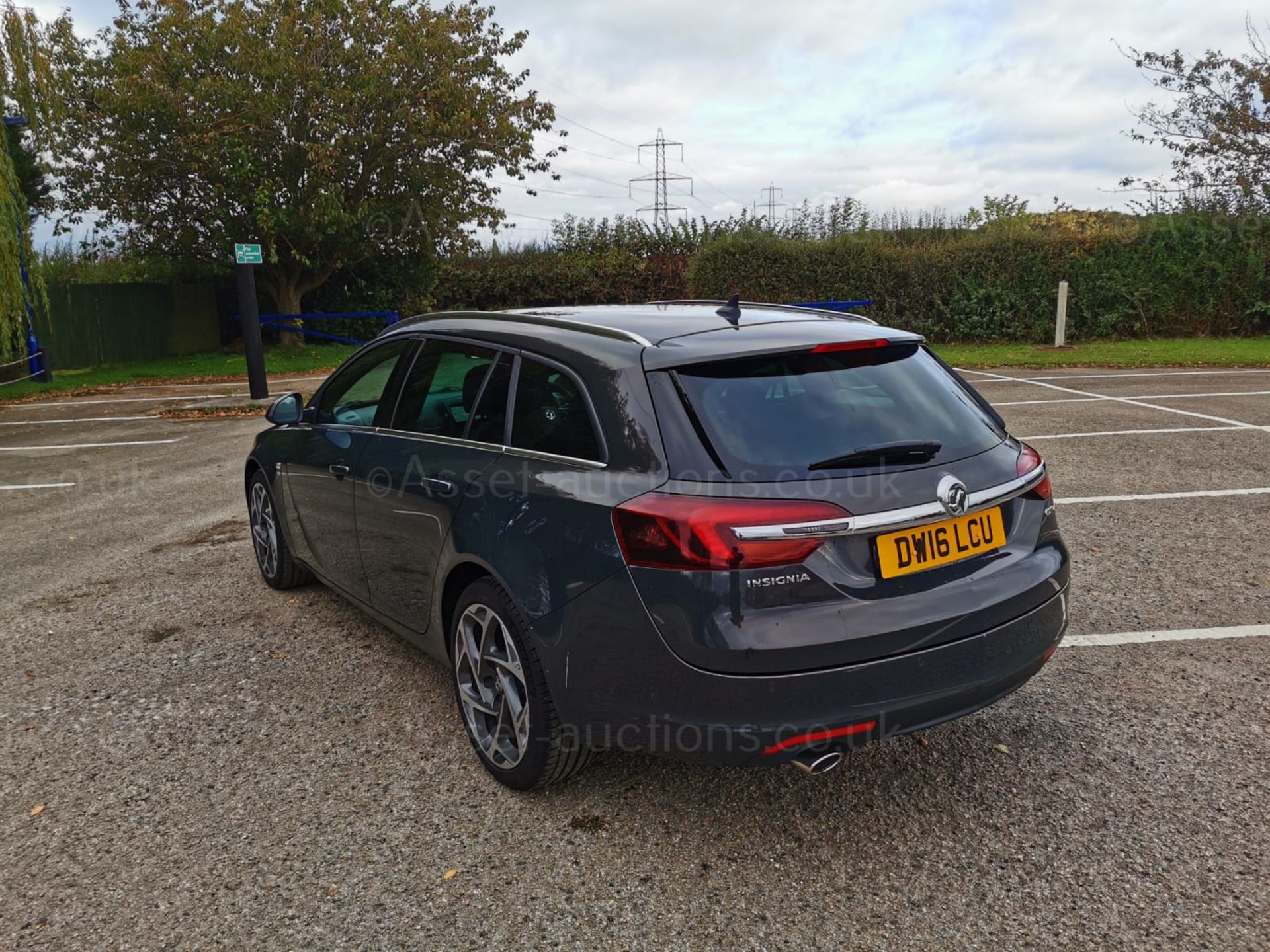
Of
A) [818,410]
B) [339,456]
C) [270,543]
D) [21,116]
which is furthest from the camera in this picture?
[21,116]

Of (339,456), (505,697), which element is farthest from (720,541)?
(339,456)

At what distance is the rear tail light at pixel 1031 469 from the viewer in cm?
310

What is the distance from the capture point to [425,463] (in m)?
3.60

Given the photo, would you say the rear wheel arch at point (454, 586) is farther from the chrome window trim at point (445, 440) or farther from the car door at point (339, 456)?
the car door at point (339, 456)

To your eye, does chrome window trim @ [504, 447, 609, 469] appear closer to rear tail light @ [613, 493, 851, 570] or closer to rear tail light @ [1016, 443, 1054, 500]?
rear tail light @ [613, 493, 851, 570]

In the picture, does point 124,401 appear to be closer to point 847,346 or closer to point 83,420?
point 83,420

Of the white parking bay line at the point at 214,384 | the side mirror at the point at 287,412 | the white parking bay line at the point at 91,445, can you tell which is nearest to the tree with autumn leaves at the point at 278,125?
the white parking bay line at the point at 214,384

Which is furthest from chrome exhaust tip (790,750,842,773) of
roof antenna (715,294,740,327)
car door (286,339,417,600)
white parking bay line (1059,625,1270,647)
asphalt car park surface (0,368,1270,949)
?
car door (286,339,417,600)

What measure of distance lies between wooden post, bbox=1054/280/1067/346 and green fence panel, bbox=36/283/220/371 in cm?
2060

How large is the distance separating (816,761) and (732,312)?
165 cm

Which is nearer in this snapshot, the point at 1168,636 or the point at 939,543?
the point at 939,543

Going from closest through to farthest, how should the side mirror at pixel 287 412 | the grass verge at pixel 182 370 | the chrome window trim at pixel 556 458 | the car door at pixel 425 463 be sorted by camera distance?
the chrome window trim at pixel 556 458 < the car door at pixel 425 463 < the side mirror at pixel 287 412 < the grass verge at pixel 182 370

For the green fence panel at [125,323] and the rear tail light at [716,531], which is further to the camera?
the green fence panel at [125,323]

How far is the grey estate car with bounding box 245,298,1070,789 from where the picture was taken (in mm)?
2549
